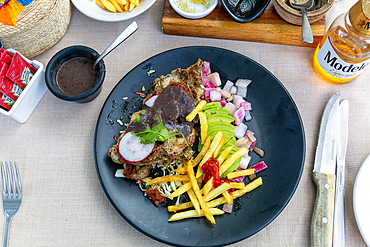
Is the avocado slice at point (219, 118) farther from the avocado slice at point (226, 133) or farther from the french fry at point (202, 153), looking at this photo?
the french fry at point (202, 153)

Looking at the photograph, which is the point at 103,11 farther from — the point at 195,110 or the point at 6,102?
the point at 195,110

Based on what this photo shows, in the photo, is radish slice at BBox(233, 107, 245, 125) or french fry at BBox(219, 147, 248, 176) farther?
radish slice at BBox(233, 107, 245, 125)

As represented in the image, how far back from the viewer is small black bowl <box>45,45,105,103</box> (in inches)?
101

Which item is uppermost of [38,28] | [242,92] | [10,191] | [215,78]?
[38,28]

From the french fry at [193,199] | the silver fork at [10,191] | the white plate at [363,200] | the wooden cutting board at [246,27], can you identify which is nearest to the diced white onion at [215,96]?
the wooden cutting board at [246,27]

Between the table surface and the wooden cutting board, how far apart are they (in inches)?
3.6

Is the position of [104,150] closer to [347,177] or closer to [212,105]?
[212,105]

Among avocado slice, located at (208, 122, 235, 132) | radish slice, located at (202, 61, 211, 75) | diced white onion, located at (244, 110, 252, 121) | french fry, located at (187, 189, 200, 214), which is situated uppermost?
radish slice, located at (202, 61, 211, 75)

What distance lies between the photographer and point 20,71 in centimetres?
256

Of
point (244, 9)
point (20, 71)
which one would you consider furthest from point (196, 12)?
point (20, 71)

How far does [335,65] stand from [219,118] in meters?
1.23

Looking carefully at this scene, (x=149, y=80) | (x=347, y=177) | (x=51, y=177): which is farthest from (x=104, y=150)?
(x=347, y=177)

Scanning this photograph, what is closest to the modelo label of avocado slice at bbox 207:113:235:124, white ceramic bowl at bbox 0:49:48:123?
avocado slice at bbox 207:113:235:124

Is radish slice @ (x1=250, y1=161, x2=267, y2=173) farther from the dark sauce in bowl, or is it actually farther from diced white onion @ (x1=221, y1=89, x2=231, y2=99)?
the dark sauce in bowl
